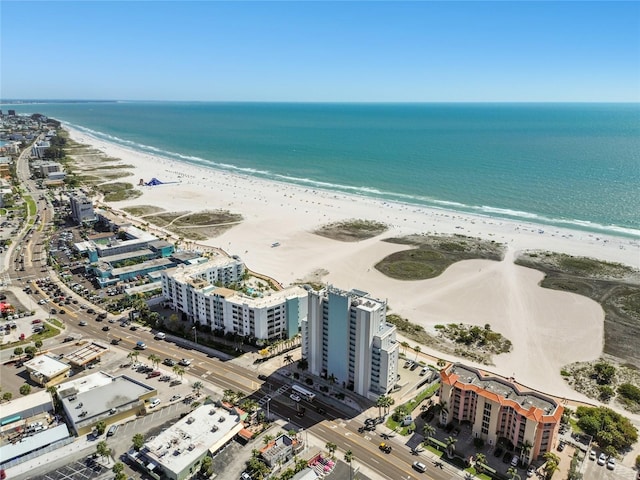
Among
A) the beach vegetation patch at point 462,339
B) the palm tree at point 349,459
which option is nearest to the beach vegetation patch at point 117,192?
the beach vegetation patch at point 462,339

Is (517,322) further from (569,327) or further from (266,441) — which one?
(266,441)

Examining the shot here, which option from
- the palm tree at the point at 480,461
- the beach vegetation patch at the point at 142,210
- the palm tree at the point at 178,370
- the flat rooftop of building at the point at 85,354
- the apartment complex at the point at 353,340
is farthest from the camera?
the beach vegetation patch at the point at 142,210

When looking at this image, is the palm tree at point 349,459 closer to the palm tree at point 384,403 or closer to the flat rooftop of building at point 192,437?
the palm tree at point 384,403

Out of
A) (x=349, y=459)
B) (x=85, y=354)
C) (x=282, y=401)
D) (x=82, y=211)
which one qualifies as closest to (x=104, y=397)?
(x=85, y=354)

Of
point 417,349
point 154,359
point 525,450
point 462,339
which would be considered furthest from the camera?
point 462,339

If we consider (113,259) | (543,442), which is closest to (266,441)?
(543,442)

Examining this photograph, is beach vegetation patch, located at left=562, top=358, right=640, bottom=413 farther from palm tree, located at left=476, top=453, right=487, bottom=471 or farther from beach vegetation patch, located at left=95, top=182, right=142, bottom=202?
beach vegetation patch, located at left=95, top=182, right=142, bottom=202

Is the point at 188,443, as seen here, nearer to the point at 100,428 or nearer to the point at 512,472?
the point at 100,428
